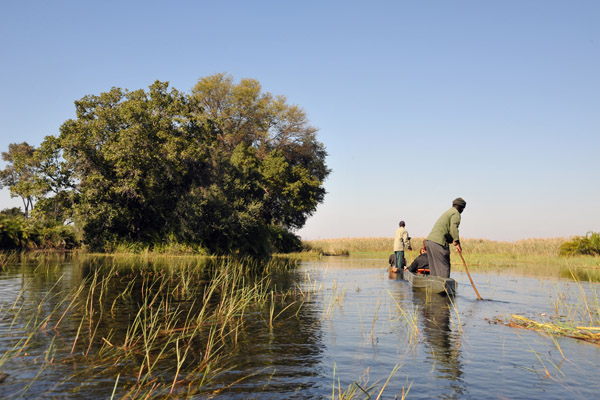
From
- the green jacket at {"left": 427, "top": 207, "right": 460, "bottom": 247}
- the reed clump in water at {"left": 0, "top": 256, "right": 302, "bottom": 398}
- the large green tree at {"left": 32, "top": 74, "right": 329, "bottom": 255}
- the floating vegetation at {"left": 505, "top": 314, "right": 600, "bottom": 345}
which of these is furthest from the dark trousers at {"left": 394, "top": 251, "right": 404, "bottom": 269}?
the large green tree at {"left": 32, "top": 74, "right": 329, "bottom": 255}

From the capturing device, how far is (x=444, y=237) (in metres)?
14.5

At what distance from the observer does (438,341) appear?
8.27 meters

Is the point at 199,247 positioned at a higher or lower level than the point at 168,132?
lower

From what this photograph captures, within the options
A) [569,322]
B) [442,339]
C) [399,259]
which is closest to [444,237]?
[569,322]

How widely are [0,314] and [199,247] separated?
23899 millimetres

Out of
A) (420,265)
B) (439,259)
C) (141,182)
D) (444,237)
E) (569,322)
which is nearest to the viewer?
(569,322)

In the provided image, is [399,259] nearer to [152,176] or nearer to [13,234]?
[152,176]

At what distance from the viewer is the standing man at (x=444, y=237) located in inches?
566

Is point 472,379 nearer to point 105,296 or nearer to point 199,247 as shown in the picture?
point 105,296

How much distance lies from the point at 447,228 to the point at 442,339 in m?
6.57

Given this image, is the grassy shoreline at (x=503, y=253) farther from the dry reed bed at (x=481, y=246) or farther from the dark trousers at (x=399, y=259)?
the dark trousers at (x=399, y=259)

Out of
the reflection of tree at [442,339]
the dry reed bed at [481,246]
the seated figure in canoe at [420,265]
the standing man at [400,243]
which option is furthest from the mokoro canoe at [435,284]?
the dry reed bed at [481,246]

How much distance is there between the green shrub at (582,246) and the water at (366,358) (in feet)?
79.0

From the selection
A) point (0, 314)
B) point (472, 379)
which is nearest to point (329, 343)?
point (472, 379)
